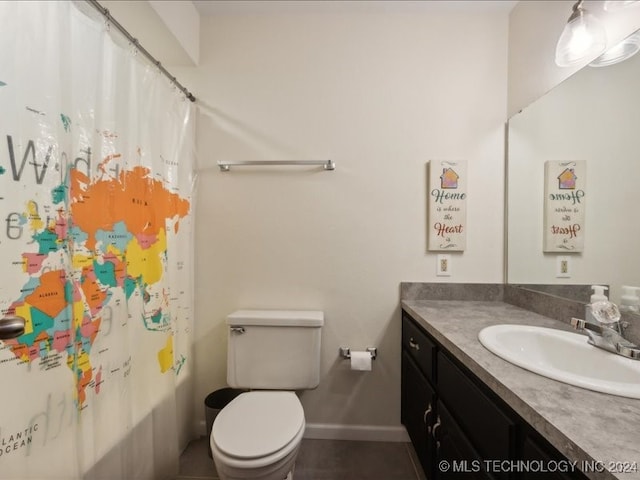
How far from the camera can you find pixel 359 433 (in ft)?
5.19

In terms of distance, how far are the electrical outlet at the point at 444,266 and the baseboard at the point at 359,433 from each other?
937 mm

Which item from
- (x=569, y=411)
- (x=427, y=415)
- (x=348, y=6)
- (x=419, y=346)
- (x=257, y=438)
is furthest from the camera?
(x=348, y=6)

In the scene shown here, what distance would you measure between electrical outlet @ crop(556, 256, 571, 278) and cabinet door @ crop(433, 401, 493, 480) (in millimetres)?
815

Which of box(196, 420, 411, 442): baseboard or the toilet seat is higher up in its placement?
the toilet seat

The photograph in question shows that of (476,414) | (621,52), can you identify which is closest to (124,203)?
(476,414)

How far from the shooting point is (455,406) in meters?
0.93

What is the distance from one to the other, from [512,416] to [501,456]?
0.39 feet

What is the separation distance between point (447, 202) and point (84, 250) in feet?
5.54

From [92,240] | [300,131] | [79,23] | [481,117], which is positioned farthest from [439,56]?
[92,240]

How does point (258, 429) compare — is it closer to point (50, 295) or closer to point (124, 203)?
point (50, 295)

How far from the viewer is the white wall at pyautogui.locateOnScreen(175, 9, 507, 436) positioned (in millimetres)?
1577

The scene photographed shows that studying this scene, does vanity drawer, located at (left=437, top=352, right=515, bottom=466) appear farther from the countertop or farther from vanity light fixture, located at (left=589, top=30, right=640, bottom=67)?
vanity light fixture, located at (left=589, top=30, right=640, bottom=67)

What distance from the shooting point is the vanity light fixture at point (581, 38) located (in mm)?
1026

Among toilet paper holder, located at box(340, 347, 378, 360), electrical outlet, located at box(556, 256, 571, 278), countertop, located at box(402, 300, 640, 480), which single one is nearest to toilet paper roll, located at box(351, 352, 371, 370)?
toilet paper holder, located at box(340, 347, 378, 360)
